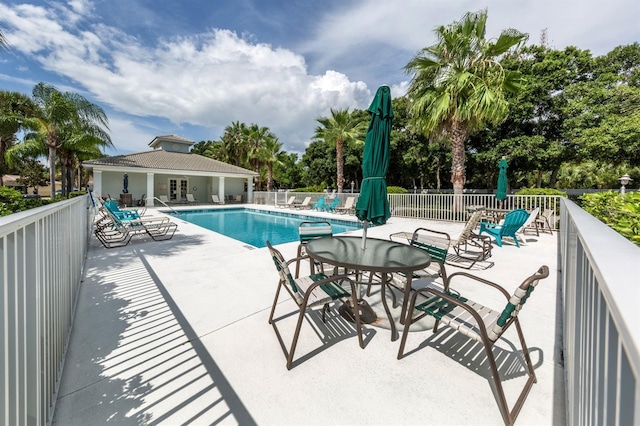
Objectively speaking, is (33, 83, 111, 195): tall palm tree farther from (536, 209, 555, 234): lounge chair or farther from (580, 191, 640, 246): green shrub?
(536, 209, 555, 234): lounge chair

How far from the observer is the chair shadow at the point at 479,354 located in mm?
2317

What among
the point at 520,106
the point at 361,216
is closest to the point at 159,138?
the point at 361,216

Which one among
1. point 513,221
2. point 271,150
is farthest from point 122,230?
point 271,150

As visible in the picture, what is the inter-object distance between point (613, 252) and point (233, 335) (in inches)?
114

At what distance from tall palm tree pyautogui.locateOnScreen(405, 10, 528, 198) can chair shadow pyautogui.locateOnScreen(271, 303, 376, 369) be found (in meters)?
11.6

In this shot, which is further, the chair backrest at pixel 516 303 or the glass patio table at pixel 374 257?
the glass patio table at pixel 374 257

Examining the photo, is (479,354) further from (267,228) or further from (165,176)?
(165,176)

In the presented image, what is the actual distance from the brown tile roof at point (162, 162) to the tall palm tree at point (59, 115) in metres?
2.09

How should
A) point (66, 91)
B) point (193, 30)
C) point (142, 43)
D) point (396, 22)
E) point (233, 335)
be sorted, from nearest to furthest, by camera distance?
point (233, 335) < point (396, 22) < point (193, 30) < point (142, 43) < point (66, 91)

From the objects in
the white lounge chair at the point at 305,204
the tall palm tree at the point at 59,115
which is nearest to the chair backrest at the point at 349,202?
the white lounge chair at the point at 305,204

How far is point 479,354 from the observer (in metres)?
2.53

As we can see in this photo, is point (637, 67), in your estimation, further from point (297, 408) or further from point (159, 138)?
point (159, 138)

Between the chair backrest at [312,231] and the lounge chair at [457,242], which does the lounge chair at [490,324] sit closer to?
the lounge chair at [457,242]

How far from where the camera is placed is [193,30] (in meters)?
12.4
